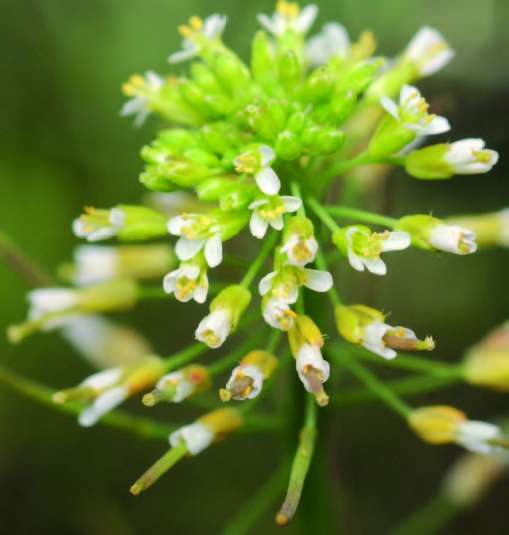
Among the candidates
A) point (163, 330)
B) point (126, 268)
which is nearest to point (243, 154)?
point (126, 268)

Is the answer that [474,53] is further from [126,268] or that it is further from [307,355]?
[307,355]

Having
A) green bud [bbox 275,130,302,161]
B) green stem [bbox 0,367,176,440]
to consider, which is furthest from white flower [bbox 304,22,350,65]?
green stem [bbox 0,367,176,440]

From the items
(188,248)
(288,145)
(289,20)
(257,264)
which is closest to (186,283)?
(188,248)

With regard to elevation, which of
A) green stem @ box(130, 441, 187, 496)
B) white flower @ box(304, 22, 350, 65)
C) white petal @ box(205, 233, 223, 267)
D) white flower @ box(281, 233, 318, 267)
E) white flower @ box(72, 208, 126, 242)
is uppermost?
white flower @ box(304, 22, 350, 65)

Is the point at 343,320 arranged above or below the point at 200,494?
above

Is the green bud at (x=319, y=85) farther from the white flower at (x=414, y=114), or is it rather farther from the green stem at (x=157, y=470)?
the green stem at (x=157, y=470)

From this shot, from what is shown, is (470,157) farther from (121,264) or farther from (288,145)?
(121,264)

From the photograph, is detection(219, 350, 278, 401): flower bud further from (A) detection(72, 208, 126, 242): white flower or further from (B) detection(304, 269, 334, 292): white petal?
(A) detection(72, 208, 126, 242): white flower
